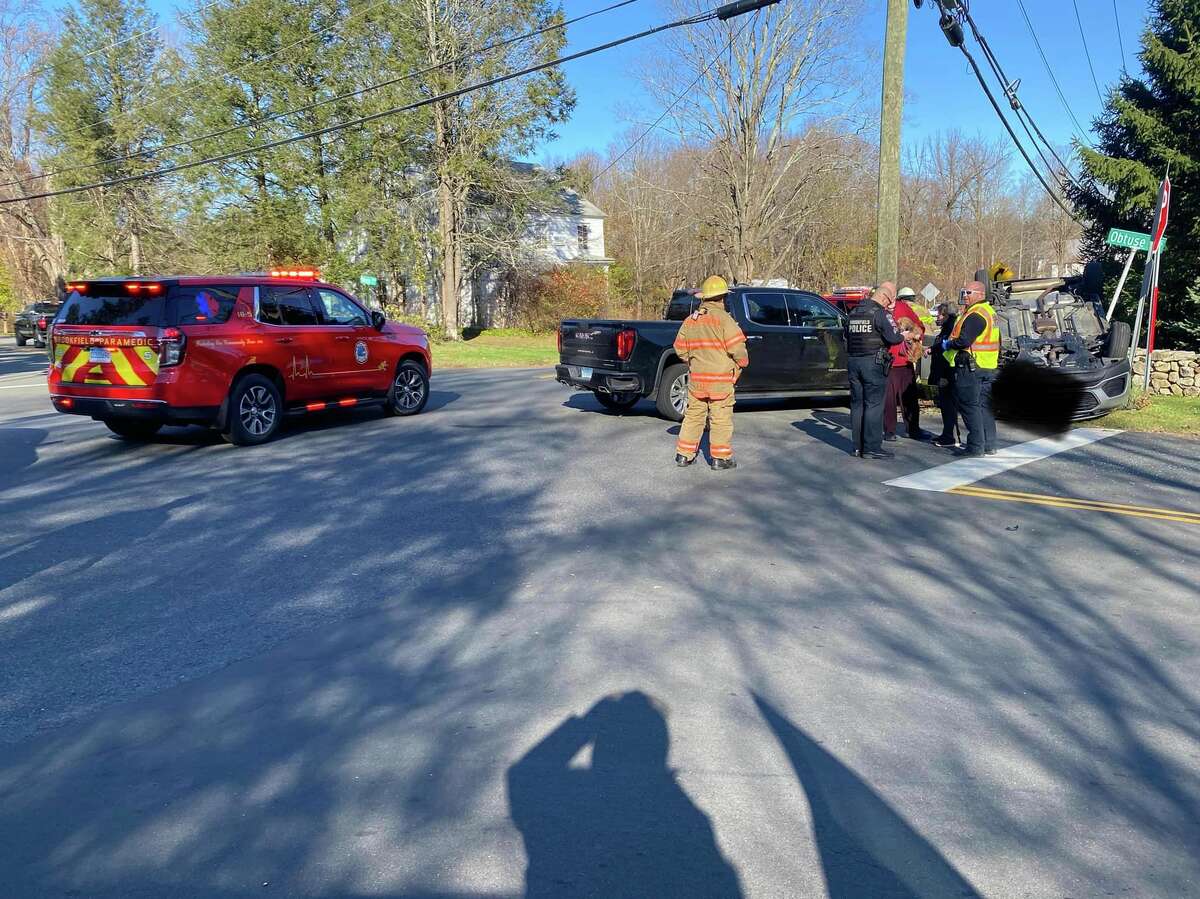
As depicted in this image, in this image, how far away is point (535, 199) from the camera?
36000 millimetres

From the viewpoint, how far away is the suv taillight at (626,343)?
12508 mm

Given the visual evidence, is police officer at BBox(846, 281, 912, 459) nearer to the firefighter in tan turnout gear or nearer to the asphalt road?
the firefighter in tan turnout gear

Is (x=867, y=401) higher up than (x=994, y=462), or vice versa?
(x=867, y=401)

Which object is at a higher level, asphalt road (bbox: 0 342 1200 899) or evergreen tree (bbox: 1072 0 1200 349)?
evergreen tree (bbox: 1072 0 1200 349)

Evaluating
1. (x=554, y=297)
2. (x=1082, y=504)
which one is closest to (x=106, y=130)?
(x=554, y=297)

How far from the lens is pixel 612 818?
133 inches

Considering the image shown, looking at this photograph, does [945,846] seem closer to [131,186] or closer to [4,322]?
[131,186]

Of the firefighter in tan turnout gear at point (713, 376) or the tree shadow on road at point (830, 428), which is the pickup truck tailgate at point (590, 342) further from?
the firefighter in tan turnout gear at point (713, 376)

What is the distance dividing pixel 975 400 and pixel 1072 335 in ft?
15.3

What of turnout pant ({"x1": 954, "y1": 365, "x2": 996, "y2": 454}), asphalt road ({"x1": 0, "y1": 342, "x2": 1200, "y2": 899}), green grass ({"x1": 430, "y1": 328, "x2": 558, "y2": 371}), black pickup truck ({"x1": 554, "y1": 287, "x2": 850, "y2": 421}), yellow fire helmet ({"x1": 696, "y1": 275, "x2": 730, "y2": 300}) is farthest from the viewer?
green grass ({"x1": 430, "y1": 328, "x2": 558, "y2": 371})

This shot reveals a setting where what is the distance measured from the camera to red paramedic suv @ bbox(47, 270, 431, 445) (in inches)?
401

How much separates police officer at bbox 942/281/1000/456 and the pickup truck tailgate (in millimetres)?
4236

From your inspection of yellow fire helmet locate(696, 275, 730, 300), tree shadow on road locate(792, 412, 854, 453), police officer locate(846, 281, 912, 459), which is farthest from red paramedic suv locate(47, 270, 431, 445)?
police officer locate(846, 281, 912, 459)

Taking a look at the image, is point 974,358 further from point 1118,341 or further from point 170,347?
point 170,347
